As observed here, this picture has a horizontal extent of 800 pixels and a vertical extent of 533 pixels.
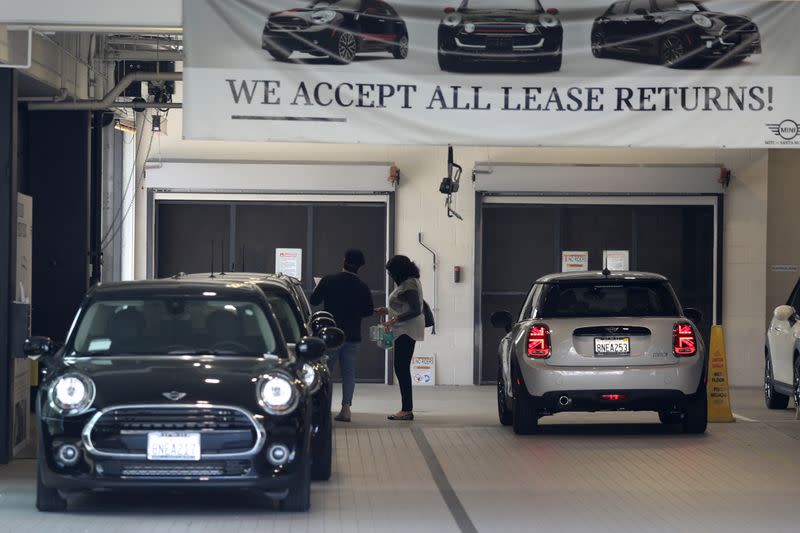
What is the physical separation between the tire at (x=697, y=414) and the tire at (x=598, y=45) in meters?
3.87

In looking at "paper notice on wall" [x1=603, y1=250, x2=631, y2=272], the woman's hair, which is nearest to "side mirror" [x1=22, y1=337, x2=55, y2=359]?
the woman's hair

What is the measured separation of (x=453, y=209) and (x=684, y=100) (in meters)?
9.68

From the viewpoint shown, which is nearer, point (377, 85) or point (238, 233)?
point (377, 85)

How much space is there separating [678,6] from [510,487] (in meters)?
3.98

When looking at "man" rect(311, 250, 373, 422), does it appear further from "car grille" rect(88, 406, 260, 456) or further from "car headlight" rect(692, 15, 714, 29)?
"car grille" rect(88, 406, 260, 456)

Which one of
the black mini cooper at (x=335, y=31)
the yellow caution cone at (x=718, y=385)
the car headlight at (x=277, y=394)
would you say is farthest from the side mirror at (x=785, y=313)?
the car headlight at (x=277, y=394)

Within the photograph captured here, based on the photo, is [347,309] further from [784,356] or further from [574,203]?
[574,203]

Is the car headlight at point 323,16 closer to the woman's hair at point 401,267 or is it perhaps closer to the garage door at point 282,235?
the woman's hair at point 401,267

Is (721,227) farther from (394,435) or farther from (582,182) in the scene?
(394,435)

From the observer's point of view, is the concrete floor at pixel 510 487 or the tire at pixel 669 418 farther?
the tire at pixel 669 418

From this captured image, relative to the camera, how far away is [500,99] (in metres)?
10.8

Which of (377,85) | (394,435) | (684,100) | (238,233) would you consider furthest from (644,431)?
(238,233)

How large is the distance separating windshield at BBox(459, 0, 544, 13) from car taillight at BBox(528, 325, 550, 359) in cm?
342

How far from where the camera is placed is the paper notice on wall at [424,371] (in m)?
20.2
